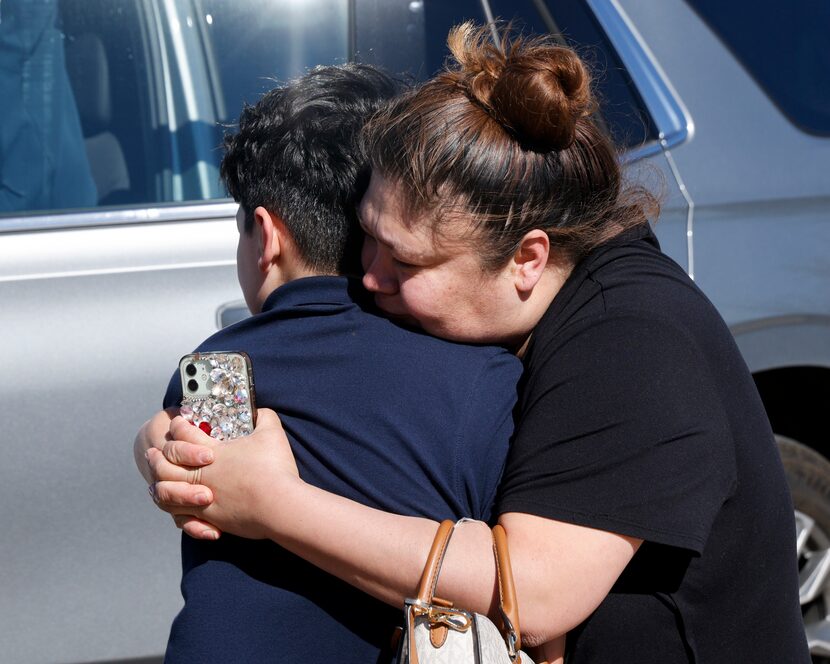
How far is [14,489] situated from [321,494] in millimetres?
1352

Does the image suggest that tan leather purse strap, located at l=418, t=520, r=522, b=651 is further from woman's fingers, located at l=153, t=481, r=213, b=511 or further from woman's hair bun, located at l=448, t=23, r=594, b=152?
woman's hair bun, located at l=448, t=23, r=594, b=152

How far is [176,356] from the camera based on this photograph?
2.35m

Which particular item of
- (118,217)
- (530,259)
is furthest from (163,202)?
(530,259)

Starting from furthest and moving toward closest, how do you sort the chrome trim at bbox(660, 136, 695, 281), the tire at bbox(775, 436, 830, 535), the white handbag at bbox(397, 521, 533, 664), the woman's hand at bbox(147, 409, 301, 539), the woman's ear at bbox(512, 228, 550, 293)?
the tire at bbox(775, 436, 830, 535), the chrome trim at bbox(660, 136, 695, 281), the woman's ear at bbox(512, 228, 550, 293), the woman's hand at bbox(147, 409, 301, 539), the white handbag at bbox(397, 521, 533, 664)

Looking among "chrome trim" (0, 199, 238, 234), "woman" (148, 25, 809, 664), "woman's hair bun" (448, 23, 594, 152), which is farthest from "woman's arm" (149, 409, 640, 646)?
"chrome trim" (0, 199, 238, 234)

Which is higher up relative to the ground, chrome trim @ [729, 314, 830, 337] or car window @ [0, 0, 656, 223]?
car window @ [0, 0, 656, 223]

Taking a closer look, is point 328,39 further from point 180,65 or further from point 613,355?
point 613,355

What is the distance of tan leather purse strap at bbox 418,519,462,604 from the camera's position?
114 cm

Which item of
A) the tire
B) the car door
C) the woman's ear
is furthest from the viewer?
the tire

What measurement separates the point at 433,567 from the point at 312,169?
58cm

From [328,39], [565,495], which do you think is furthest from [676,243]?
[565,495]

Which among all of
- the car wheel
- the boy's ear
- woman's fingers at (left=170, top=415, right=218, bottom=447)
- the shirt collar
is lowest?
the car wheel

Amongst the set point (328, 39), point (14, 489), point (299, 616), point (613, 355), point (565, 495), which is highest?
point (328, 39)

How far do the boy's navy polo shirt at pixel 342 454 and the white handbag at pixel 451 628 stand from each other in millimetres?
106
